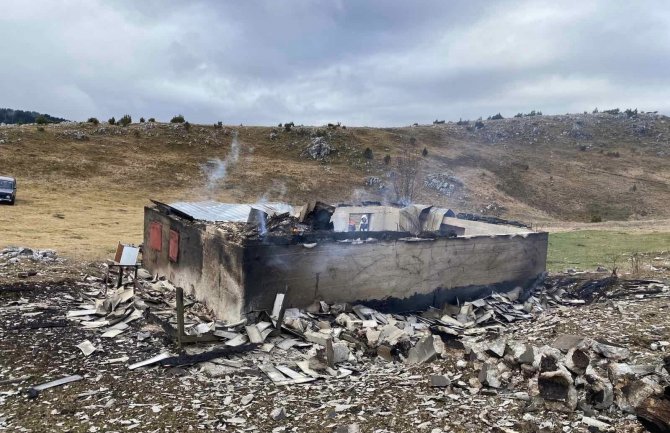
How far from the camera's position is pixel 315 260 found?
362 inches

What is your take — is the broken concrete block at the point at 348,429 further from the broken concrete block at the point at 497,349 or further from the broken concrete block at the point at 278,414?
the broken concrete block at the point at 497,349

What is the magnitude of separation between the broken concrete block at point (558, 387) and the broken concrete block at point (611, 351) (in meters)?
1.33

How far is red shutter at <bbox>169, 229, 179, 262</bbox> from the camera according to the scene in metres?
10.8

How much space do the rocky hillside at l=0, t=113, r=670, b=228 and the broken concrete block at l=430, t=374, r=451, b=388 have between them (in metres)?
25.7

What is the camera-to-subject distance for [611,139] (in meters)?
64.7

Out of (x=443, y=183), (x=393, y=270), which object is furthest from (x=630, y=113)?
(x=393, y=270)

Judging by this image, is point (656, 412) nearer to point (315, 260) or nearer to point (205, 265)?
point (315, 260)

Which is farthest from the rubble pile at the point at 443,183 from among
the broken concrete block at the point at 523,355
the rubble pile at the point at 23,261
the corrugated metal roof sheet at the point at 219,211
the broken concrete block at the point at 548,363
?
the broken concrete block at the point at 548,363

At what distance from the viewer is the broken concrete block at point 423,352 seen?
7438mm

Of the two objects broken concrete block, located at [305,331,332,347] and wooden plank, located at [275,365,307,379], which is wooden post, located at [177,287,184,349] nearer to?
wooden plank, located at [275,365,307,379]

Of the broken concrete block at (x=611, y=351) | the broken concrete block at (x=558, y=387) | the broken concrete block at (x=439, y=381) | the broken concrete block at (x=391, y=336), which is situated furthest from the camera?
the broken concrete block at (x=391, y=336)

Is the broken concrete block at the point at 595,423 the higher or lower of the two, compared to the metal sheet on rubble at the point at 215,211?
lower

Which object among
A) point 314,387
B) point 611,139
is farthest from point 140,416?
point 611,139

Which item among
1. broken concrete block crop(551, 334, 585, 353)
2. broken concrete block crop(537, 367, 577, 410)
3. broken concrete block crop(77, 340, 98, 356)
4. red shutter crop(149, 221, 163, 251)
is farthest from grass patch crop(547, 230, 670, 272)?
broken concrete block crop(77, 340, 98, 356)
